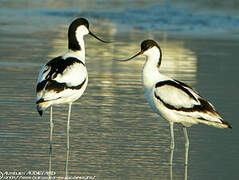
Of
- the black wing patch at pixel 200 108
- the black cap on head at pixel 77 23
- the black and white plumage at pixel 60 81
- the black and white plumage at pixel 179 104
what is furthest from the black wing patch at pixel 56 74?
the black wing patch at pixel 200 108

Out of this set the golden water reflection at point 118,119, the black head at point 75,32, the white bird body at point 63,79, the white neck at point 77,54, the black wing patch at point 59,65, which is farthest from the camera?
the black head at point 75,32

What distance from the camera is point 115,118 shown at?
1057 centimetres

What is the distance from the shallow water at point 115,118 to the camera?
8.16m

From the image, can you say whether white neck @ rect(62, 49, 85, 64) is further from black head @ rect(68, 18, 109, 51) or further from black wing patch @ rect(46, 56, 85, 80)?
black wing patch @ rect(46, 56, 85, 80)

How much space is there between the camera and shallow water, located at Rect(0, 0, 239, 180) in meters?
8.16

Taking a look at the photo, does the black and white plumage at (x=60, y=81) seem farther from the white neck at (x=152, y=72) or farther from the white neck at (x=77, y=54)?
the white neck at (x=152, y=72)

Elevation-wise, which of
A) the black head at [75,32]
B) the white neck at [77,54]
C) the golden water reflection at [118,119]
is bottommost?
the golden water reflection at [118,119]

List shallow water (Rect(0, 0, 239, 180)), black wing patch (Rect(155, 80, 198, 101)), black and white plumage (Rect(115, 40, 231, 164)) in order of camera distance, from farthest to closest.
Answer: black wing patch (Rect(155, 80, 198, 101)), black and white plumage (Rect(115, 40, 231, 164)), shallow water (Rect(0, 0, 239, 180))

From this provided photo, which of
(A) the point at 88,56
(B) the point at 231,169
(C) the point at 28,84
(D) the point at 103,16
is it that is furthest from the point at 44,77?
(D) the point at 103,16

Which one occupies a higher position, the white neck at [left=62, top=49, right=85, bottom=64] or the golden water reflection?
the white neck at [left=62, top=49, right=85, bottom=64]

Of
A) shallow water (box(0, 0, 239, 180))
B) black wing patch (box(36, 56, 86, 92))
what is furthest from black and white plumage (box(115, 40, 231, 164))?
black wing patch (box(36, 56, 86, 92))

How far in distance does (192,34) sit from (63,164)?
1583 cm

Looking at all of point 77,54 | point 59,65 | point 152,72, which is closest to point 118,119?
point 77,54

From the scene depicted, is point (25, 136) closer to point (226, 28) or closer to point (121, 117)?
point (121, 117)
